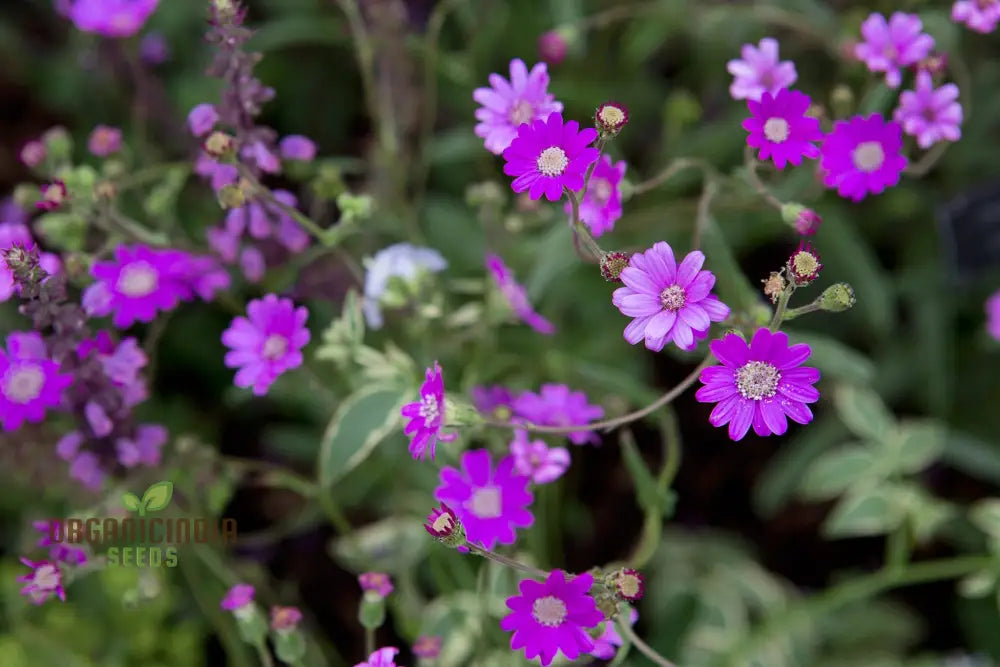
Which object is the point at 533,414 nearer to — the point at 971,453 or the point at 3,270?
the point at 3,270

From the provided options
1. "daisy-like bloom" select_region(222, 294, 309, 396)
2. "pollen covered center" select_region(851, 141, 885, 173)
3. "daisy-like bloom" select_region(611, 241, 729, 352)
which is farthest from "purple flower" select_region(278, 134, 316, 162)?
"pollen covered center" select_region(851, 141, 885, 173)

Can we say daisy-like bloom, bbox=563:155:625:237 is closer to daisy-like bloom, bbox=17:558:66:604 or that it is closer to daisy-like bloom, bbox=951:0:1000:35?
daisy-like bloom, bbox=951:0:1000:35

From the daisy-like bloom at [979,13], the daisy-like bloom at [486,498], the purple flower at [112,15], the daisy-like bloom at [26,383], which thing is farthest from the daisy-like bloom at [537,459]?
the purple flower at [112,15]

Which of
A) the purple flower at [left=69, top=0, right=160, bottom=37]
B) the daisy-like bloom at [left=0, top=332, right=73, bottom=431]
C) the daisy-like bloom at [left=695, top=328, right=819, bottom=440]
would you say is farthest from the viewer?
the purple flower at [left=69, top=0, right=160, bottom=37]

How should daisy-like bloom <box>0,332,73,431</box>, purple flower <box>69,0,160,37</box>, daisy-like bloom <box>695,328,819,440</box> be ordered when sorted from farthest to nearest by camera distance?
purple flower <box>69,0,160,37</box> → daisy-like bloom <box>0,332,73,431</box> → daisy-like bloom <box>695,328,819,440</box>

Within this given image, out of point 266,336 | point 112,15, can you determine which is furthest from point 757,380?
point 112,15

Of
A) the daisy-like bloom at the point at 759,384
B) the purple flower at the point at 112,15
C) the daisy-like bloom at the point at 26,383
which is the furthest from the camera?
the purple flower at the point at 112,15

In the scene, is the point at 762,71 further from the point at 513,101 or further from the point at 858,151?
the point at 513,101

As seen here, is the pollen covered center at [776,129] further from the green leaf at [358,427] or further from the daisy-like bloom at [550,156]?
the green leaf at [358,427]
